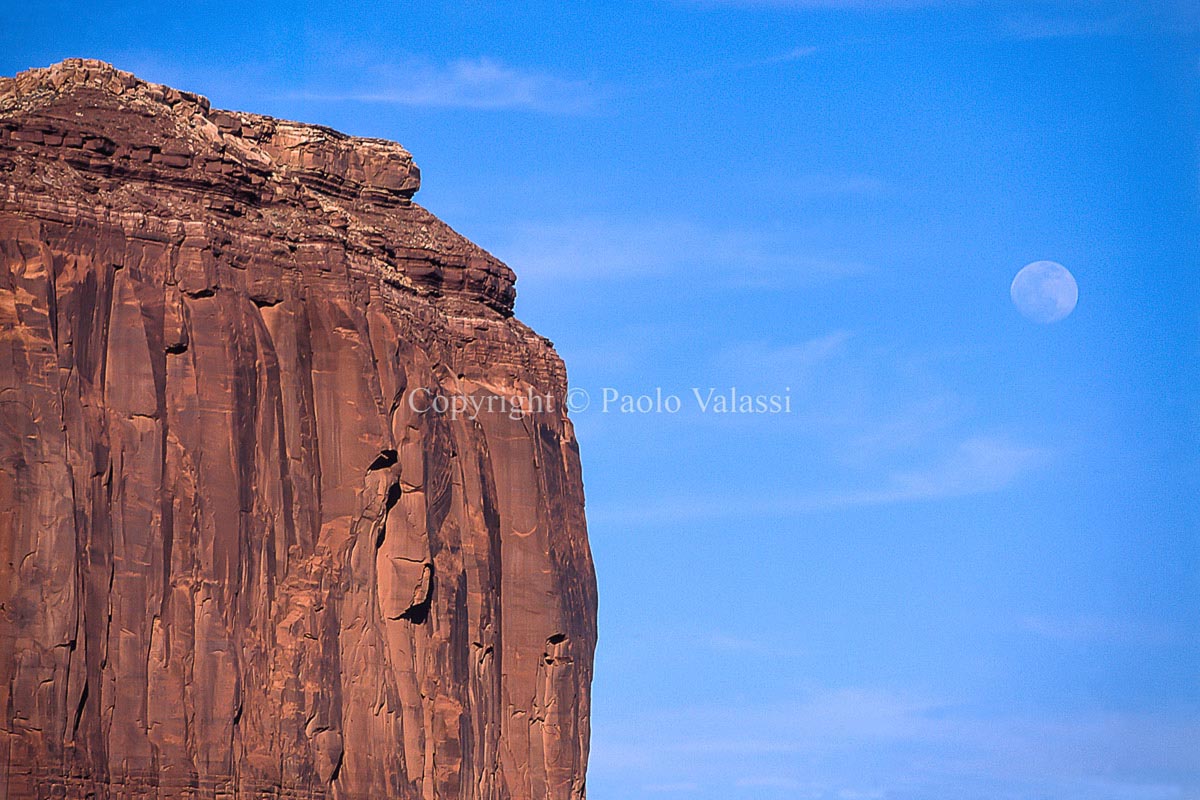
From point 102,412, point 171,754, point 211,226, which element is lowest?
point 171,754

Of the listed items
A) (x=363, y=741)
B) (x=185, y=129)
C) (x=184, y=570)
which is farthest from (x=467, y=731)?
(x=185, y=129)

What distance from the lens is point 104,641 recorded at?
9738 centimetres

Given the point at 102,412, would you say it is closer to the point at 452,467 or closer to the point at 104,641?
the point at 104,641

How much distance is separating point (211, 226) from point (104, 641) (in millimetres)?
13983

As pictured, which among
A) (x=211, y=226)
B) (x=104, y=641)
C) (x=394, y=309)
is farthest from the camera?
(x=394, y=309)

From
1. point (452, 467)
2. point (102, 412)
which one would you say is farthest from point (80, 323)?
point (452, 467)

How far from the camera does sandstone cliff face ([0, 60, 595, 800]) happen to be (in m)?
96.9

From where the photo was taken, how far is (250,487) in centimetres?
10325

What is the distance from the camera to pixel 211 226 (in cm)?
10406

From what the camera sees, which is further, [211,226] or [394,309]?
[394,309]

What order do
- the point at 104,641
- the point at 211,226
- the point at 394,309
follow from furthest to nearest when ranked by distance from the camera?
the point at 394,309 → the point at 211,226 → the point at 104,641

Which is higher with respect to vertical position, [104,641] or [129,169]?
[129,169]

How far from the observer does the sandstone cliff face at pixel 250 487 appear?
3816 inches

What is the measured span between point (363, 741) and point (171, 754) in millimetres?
8081
